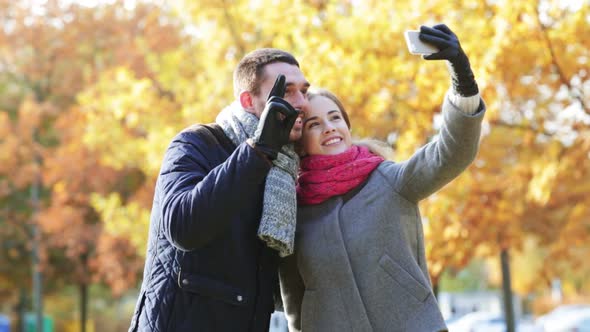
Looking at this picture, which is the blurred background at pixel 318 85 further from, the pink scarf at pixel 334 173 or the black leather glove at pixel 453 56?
the black leather glove at pixel 453 56

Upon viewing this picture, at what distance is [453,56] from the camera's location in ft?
9.86

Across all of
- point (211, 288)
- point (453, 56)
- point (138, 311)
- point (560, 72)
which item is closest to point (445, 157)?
point (453, 56)

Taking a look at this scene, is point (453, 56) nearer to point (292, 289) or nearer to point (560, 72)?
point (292, 289)

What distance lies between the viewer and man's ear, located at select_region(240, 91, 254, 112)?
3574mm

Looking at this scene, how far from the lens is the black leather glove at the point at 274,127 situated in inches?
122

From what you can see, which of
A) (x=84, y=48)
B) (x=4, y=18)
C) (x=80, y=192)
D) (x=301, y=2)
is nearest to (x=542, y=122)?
(x=301, y=2)

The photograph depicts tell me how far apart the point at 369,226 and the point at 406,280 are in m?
0.25

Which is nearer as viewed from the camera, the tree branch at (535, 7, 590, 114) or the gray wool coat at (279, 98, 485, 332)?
the gray wool coat at (279, 98, 485, 332)

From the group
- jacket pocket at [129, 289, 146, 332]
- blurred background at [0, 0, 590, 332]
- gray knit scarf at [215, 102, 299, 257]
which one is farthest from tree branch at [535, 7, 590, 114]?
jacket pocket at [129, 289, 146, 332]

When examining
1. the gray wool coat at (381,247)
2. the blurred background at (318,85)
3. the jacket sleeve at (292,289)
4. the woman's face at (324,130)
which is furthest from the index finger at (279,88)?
the blurred background at (318,85)

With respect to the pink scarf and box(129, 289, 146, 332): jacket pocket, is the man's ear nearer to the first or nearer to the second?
the pink scarf

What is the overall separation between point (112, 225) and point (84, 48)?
8.25 m

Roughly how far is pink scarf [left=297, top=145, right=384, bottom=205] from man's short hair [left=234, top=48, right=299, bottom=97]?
0.39 meters

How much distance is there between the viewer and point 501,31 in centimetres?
731
